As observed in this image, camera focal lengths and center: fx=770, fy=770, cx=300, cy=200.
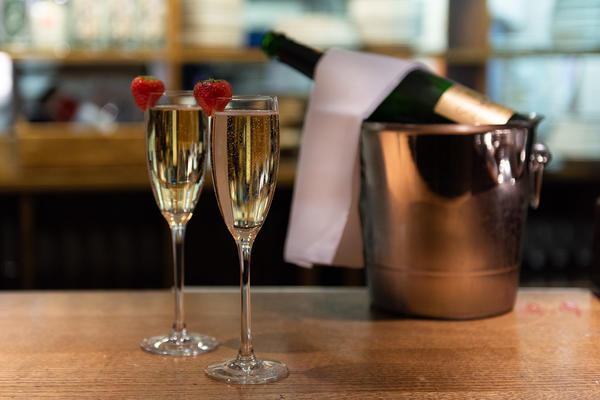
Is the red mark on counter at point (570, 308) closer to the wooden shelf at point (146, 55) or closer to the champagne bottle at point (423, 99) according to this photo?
the champagne bottle at point (423, 99)

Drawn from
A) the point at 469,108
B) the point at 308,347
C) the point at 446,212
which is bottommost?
the point at 308,347

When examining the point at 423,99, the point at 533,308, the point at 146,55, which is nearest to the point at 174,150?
the point at 423,99

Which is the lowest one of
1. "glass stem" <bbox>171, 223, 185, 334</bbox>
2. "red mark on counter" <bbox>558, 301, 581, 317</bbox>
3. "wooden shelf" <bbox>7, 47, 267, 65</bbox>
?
"red mark on counter" <bbox>558, 301, 581, 317</bbox>

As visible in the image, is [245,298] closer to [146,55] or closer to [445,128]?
[445,128]

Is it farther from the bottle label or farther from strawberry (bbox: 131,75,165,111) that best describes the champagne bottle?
strawberry (bbox: 131,75,165,111)

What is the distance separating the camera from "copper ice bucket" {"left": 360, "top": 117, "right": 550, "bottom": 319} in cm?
84

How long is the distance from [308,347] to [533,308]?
320mm

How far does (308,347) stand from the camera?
2.54 feet

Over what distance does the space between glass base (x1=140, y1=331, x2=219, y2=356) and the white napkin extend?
0.62 feet

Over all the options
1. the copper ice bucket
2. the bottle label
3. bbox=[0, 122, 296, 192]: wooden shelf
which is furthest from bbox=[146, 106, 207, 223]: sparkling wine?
bbox=[0, 122, 296, 192]: wooden shelf

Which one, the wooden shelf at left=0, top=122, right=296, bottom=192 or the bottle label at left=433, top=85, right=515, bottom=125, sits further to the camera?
the wooden shelf at left=0, top=122, right=296, bottom=192

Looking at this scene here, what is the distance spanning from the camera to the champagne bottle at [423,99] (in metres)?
0.91

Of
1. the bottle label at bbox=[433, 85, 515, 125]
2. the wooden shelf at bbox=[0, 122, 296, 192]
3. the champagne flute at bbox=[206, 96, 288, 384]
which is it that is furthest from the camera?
the wooden shelf at bbox=[0, 122, 296, 192]

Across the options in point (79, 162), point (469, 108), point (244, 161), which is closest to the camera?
point (244, 161)
